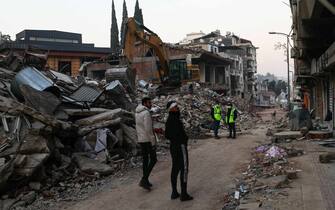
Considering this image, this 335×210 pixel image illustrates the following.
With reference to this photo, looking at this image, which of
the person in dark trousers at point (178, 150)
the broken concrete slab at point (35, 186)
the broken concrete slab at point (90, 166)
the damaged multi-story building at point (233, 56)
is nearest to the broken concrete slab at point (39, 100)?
the broken concrete slab at point (90, 166)

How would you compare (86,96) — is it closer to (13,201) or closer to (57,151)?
(57,151)

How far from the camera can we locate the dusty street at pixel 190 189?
7.49 meters

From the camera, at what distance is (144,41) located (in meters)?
25.7

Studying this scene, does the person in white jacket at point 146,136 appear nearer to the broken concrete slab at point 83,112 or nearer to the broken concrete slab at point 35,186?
the broken concrete slab at point 35,186

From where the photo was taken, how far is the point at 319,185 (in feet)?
24.4

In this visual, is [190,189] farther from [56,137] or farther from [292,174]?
[56,137]

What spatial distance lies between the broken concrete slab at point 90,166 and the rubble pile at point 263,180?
128 inches

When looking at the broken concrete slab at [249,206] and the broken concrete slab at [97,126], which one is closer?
the broken concrete slab at [249,206]

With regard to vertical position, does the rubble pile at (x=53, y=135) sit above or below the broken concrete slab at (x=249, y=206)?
above

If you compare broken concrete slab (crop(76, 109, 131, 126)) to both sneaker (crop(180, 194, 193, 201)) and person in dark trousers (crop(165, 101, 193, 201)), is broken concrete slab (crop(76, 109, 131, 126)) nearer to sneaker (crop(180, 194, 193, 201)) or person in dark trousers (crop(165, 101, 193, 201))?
person in dark trousers (crop(165, 101, 193, 201))

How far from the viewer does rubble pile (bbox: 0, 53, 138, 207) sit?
9055mm

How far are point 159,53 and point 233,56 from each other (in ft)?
158

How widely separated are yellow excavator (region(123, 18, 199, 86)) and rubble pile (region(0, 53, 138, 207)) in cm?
840

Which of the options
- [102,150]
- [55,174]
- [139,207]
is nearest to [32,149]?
[55,174]
